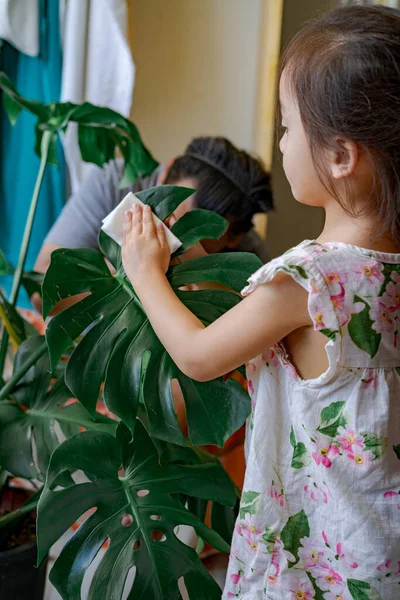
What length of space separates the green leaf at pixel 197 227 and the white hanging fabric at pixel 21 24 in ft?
2.81

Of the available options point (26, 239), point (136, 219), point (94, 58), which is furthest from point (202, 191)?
point (94, 58)

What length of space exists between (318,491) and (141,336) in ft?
0.86

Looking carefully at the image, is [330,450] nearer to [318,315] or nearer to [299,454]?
[299,454]

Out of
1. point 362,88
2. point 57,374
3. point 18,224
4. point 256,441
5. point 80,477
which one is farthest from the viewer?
point 18,224

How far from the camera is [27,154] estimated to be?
161 centimetres

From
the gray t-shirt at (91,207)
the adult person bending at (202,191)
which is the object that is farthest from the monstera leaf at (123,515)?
the gray t-shirt at (91,207)

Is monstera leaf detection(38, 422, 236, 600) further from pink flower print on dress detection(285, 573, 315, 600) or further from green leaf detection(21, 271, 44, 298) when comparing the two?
green leaf detection(21, 271, 44, 298)

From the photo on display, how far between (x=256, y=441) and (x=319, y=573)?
17 cm

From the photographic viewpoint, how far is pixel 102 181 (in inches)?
59.3

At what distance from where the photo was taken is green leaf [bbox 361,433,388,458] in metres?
0.68

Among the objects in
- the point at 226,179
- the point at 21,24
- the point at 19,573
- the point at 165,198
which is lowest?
the point at 19,573

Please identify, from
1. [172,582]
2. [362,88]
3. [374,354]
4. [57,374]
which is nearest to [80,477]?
[57,374]

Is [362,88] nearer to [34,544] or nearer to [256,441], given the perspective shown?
[256,441]

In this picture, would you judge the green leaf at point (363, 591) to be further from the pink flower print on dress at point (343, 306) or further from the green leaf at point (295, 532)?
the pink flower print on dress at point (343, 306)
